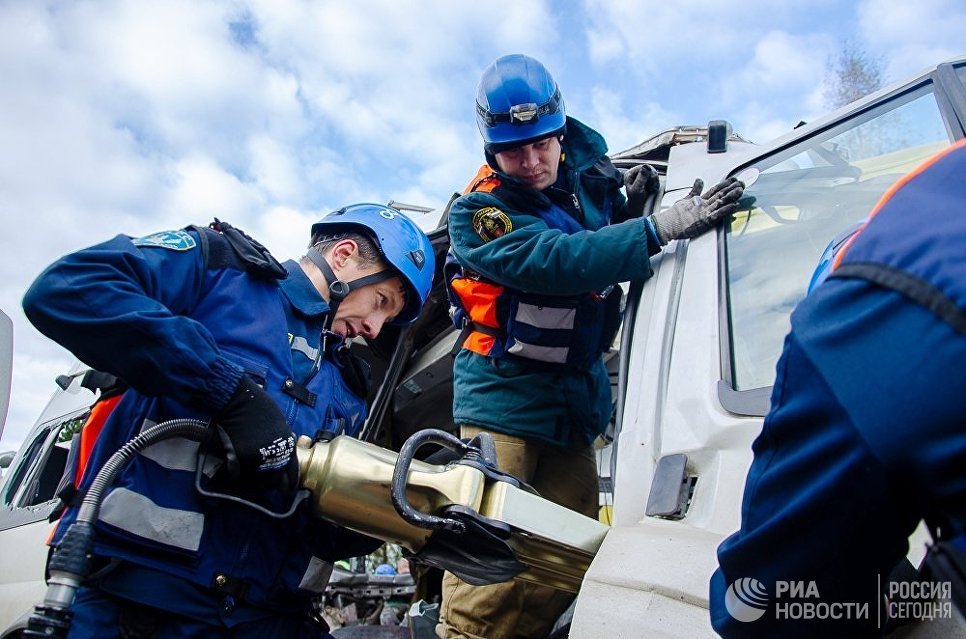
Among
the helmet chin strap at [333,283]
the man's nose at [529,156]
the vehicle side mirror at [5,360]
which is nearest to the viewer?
the vehicle side mirror at [5,360]

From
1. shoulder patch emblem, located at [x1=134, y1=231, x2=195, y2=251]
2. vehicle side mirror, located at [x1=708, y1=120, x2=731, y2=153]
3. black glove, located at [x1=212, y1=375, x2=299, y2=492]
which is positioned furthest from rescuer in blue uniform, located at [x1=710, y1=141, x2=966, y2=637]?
vehicle side mirror, located at [x1=708, y1=120, x2=731, y2=153]

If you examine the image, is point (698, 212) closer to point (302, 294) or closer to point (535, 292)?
point (535, 292)

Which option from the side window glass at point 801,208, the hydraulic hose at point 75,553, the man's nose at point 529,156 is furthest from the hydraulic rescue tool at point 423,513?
the man's nose at point 529,156

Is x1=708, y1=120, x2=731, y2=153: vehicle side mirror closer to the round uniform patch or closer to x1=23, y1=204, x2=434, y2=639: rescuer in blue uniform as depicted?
the round uniform patch

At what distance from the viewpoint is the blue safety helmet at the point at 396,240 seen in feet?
7.27

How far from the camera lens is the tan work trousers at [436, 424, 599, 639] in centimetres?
223

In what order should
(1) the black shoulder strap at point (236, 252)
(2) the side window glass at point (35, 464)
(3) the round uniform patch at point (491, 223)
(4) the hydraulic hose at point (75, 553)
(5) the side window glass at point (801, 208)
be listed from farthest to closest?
(2) the side window glass at point (35, 464) < (3) the round uniform patch at point (491, 223) < (1) the black shoulder strap at point (236, 252) < (5) the side window glass at point (801, 208) < (4) the hydraulic hose at point (75, 553)

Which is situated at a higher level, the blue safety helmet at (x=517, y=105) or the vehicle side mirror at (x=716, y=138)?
the blue safety helmet at (x=517, y=105)

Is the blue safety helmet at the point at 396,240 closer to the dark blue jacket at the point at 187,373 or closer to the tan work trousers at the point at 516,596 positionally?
the dark blue jacket at the point at 187,373

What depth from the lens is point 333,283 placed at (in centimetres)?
208

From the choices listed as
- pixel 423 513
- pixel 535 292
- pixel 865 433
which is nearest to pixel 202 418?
pixel 423 513

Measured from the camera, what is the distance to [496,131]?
2.58 metres

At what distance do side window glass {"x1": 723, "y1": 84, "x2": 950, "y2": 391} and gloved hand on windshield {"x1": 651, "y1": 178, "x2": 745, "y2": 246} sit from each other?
48mm

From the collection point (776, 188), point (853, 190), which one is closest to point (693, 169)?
point (776, 188)
